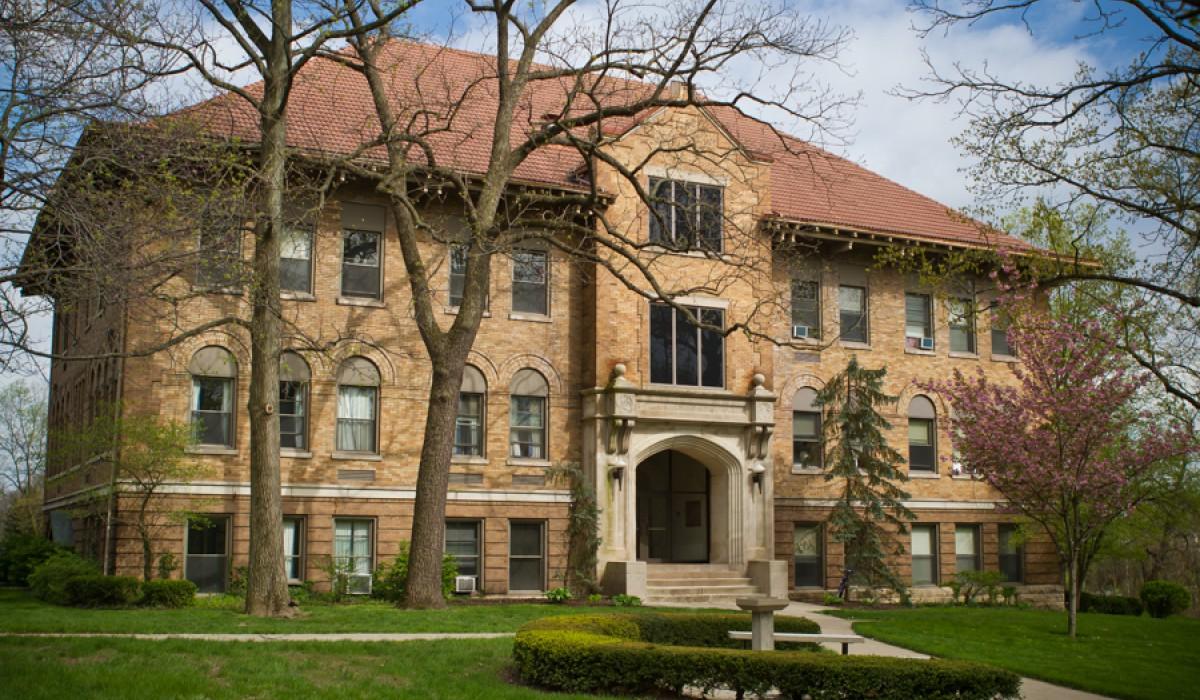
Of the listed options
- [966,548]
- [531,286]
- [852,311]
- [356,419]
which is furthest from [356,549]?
[966,548]

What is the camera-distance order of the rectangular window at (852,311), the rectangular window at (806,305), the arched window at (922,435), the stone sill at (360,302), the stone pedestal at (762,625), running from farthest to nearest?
the arched window at (922,435) → the rectangular window at (852,311) → the rectangular window at (806,305) → the stone sill at (360,302) → the stone pedestal at (762,625)

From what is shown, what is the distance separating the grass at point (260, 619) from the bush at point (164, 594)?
0.45m

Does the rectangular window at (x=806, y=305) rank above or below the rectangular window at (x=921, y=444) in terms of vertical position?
above

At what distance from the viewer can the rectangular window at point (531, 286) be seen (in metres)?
28.4

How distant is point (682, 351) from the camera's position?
94.7ft

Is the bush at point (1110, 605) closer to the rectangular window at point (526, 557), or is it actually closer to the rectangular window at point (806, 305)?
the rectangular window at point (806, 305)

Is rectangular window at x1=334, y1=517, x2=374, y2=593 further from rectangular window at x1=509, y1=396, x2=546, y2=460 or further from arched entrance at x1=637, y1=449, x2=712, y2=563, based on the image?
arched entrance at x1=637, y1=449, x2=712, y2=563

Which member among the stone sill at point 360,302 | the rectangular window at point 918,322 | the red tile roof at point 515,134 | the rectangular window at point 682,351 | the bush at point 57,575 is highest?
the red tile roof at point 515,134

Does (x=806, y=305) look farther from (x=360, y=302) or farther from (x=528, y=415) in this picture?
(x=360, y=302)

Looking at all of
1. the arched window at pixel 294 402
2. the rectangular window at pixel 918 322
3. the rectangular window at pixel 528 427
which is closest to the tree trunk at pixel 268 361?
the arched window at pixel 294 402

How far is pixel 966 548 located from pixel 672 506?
8324 mm

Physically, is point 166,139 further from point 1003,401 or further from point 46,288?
point 1003,401

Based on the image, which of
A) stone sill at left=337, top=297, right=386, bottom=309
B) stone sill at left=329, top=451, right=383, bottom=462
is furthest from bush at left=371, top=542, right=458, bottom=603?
stone sill at left=337, top=297, right=386, bottom=309

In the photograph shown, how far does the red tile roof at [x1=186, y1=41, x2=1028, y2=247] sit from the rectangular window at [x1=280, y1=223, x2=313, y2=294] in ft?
6.80
